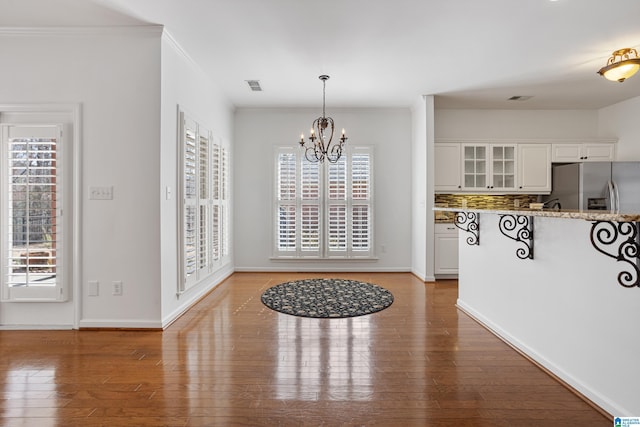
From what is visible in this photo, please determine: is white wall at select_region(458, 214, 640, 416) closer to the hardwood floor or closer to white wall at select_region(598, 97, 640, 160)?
the hardwood floor

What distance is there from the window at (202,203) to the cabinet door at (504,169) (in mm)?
4476

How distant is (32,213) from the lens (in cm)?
315

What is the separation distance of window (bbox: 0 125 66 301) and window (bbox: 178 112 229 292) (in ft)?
3.69

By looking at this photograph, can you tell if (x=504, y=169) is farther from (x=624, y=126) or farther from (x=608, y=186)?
(x=624, y=126)

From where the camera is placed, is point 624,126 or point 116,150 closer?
point 116,150

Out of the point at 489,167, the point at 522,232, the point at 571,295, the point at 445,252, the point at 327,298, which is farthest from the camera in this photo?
the point at 489,167

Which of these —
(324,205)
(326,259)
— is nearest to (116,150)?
(324,205)

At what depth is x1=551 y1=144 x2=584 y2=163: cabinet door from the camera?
18.4 ft

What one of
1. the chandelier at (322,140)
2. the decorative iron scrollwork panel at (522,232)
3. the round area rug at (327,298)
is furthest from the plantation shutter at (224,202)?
the decorative iron scrollwork panel at (522,232)

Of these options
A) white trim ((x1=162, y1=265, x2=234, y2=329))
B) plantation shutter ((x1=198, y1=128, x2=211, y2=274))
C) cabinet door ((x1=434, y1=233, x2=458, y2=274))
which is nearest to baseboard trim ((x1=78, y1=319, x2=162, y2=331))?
white trim ((x1=162, y1=265, x2=234, y2=329))

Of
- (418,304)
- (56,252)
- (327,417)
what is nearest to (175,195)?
(56,252)

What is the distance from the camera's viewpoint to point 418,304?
399cm

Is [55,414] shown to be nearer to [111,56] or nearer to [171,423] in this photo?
[171,423]

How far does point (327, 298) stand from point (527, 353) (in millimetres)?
2199
